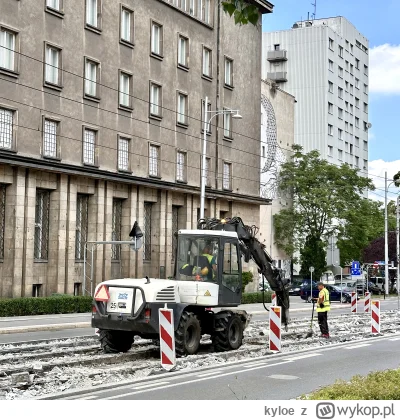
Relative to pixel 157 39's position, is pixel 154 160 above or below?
below

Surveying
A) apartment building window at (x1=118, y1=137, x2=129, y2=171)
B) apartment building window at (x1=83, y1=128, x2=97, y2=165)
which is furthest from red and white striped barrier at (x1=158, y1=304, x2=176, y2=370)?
apartment building window at (x1=118, y1=137, x2=129, y2=171)

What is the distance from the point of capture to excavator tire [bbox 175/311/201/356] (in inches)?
686

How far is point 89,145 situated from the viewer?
132ft

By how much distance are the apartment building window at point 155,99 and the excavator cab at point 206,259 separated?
26647 millimetres

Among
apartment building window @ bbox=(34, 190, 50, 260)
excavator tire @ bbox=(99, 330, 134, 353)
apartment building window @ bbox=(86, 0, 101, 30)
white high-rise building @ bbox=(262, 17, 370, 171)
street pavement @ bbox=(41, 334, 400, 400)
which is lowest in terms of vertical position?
street pavement @ bbox=(41, 334, 400, 400)

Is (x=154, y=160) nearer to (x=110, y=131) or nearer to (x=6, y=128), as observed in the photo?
(x=110, y=131)

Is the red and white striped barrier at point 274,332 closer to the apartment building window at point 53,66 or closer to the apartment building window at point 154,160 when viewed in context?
the apartment building window at point 53,66

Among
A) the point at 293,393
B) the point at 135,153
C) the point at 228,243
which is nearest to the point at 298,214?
the point at 135,153

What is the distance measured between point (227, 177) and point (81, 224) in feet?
49.5

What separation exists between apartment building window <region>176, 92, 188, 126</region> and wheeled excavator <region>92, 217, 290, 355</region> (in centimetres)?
2682

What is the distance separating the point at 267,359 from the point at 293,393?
16.9 ft

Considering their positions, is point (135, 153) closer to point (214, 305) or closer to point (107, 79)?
point (107, 79)

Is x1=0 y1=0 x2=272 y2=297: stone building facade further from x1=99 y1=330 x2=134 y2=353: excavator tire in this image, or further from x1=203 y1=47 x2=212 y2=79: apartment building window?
x1=99 y1=330 x2=134 y2=353: excavator tire

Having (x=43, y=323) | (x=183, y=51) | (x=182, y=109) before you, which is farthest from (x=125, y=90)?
(x=43, y=323)
